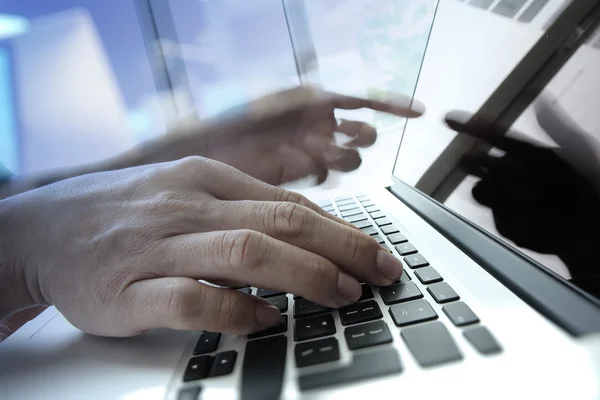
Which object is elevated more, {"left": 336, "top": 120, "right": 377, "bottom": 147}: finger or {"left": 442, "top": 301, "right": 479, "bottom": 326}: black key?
{"left": 336, "top": 120, "right": 377, "bottom": 147}: finger

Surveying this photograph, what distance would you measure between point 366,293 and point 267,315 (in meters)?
0.09

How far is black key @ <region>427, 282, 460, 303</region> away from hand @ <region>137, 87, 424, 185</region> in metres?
0.53

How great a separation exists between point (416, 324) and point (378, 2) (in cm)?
133

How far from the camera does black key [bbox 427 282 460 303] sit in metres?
0.27

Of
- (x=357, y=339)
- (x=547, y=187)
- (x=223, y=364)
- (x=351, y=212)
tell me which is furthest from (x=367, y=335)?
(x=351, y=212)

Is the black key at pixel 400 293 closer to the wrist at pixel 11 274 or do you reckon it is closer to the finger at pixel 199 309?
the finger at pixel 199 309

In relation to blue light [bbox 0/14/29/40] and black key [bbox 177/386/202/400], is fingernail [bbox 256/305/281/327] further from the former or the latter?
blue light [bbox 0/14/29/40]

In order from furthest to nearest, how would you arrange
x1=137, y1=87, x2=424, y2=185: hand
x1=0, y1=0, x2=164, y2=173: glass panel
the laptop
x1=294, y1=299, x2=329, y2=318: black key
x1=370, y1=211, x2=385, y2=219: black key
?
x1=0, y1=0, x2=164, y2=173: glass panel → x1=137, y1=87, x2=424, y2=185: hand → x1=370, y1=211, x2=385, y2=219: black key → x1=294, y1=299, x2=329, y2=318: black key → the laptop

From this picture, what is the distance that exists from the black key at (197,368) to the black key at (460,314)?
0.18 meters

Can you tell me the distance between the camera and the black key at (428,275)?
0.99 ft

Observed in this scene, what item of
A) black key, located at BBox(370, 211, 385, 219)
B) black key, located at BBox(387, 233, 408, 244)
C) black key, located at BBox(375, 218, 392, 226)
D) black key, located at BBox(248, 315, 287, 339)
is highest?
black key, located at BBox(248, 315, 287, 339)

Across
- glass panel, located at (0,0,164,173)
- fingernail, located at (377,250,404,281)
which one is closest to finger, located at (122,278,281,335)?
fingernail, located at (377,250,404,281)

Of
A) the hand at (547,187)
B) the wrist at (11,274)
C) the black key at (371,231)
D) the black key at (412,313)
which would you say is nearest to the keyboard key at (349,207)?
the black key at (371,231)

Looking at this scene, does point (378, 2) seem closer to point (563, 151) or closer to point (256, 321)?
point (563, 151)
